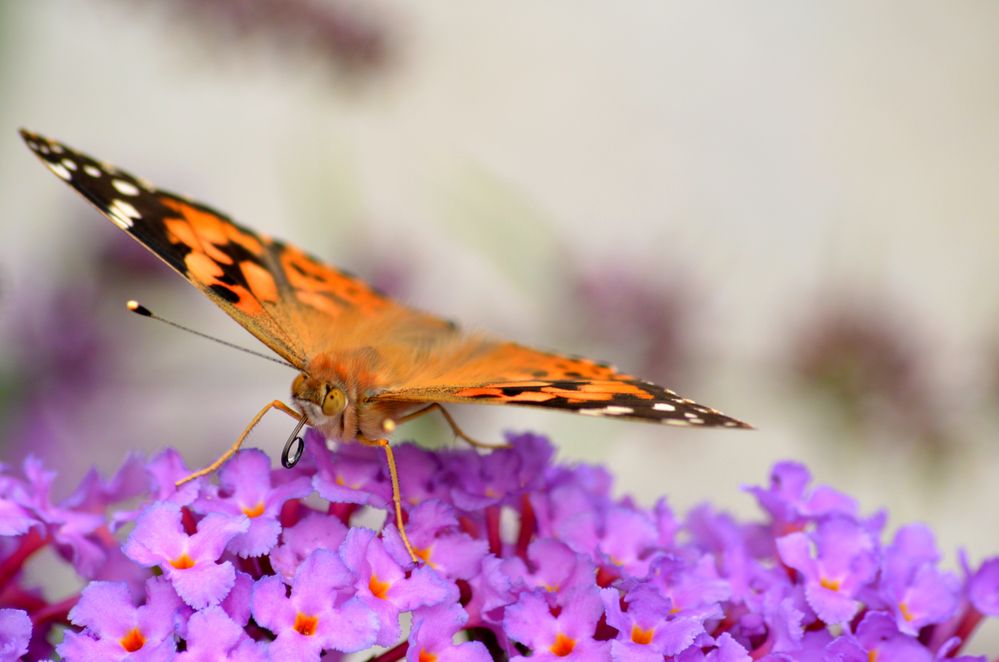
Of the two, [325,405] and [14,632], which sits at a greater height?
[325,405]

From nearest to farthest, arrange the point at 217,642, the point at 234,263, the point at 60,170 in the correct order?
the point at 217,642 → the point at 60,170 → the point at 234,263

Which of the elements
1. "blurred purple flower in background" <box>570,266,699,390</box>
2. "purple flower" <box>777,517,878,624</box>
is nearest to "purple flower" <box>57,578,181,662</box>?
"purple flower" <box>777,517,878,624</box>

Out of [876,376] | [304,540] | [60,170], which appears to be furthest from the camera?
[876,376]

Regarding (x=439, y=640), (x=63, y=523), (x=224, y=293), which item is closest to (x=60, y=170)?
(x=224, y=293)

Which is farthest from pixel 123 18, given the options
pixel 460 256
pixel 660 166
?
pixel 660 166

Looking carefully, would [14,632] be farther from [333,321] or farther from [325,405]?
[333,321]

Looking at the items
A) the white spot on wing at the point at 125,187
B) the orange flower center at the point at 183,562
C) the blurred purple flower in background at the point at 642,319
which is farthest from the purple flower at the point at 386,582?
the blurred purple flower in background at the point at 642,319

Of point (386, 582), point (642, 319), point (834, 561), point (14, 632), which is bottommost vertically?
point (14, 632)

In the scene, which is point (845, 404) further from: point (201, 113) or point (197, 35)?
point (201, 113)
